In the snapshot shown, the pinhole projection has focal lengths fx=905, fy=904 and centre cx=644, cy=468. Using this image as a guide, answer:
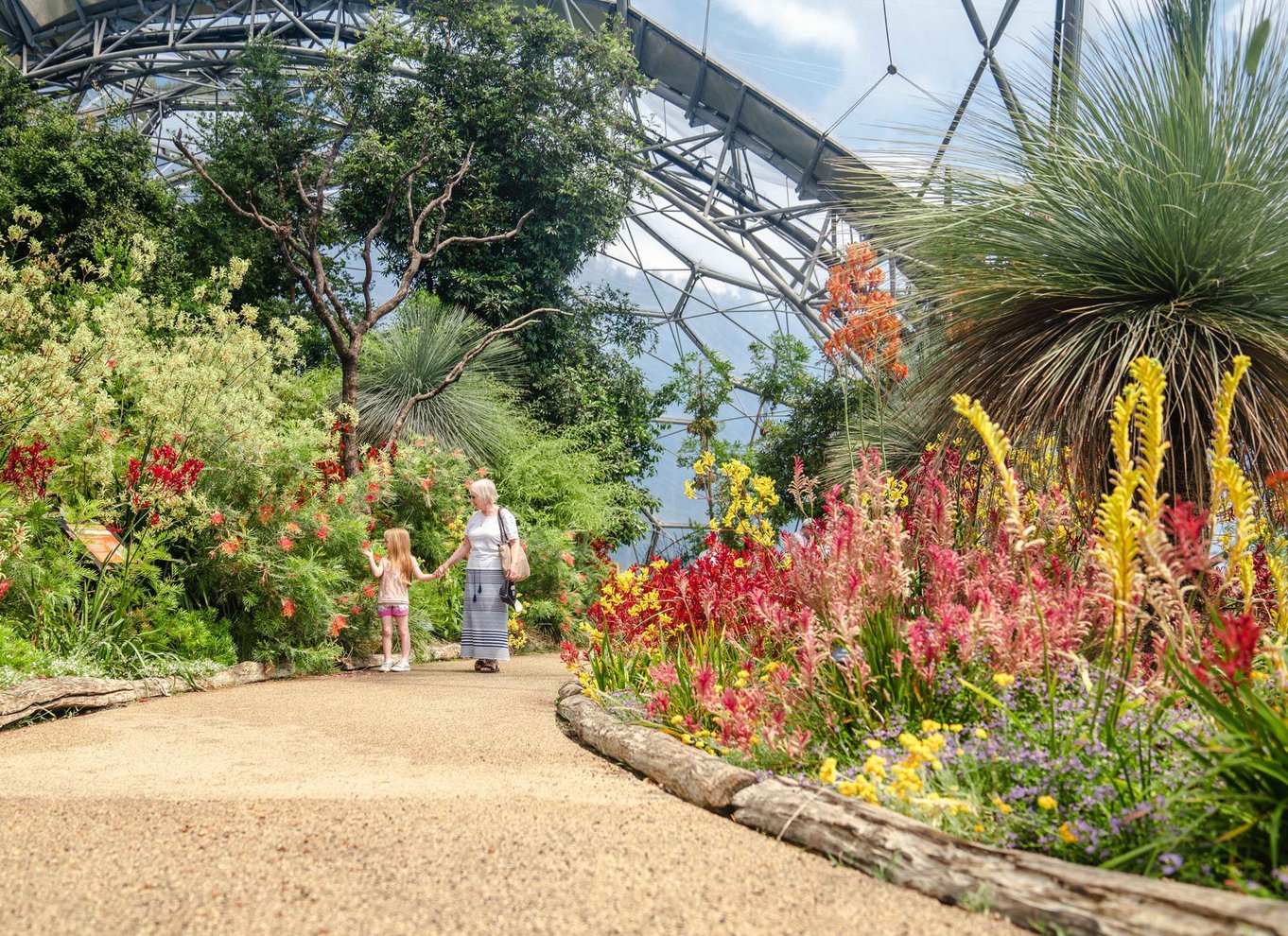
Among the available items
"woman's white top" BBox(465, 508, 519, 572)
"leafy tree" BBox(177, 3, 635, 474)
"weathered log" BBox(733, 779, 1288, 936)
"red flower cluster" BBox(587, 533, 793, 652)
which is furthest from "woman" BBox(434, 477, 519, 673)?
"leafy tree" BBox(177, 3, 635, 474)

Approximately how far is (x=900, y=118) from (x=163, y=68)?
871 inches

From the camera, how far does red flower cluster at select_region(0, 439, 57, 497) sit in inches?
189

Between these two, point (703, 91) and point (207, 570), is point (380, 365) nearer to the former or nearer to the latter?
point (207, 570)

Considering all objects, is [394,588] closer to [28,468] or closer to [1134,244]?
[28,468]

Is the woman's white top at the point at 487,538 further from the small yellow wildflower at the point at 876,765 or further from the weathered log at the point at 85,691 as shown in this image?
the small yellow wildflower at the point at 876,765

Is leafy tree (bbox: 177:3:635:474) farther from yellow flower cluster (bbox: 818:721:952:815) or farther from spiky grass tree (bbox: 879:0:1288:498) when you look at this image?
yellow flower cluster (bbox: 818:721:952:815)

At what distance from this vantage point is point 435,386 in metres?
11.0

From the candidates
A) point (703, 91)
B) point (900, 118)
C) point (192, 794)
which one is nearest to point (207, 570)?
point (192, 794)

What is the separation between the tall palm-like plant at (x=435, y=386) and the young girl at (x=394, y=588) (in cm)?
409

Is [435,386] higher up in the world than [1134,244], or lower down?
higher up

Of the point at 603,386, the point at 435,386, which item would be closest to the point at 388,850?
the point at 435,386

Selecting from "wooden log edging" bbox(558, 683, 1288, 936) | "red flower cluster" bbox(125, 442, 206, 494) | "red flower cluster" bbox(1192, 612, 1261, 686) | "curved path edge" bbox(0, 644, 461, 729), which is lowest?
"curved path edge" bbox(0, 644, 461, 729)

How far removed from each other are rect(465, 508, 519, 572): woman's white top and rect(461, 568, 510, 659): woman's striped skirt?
0.21ft

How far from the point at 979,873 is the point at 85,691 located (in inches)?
180
